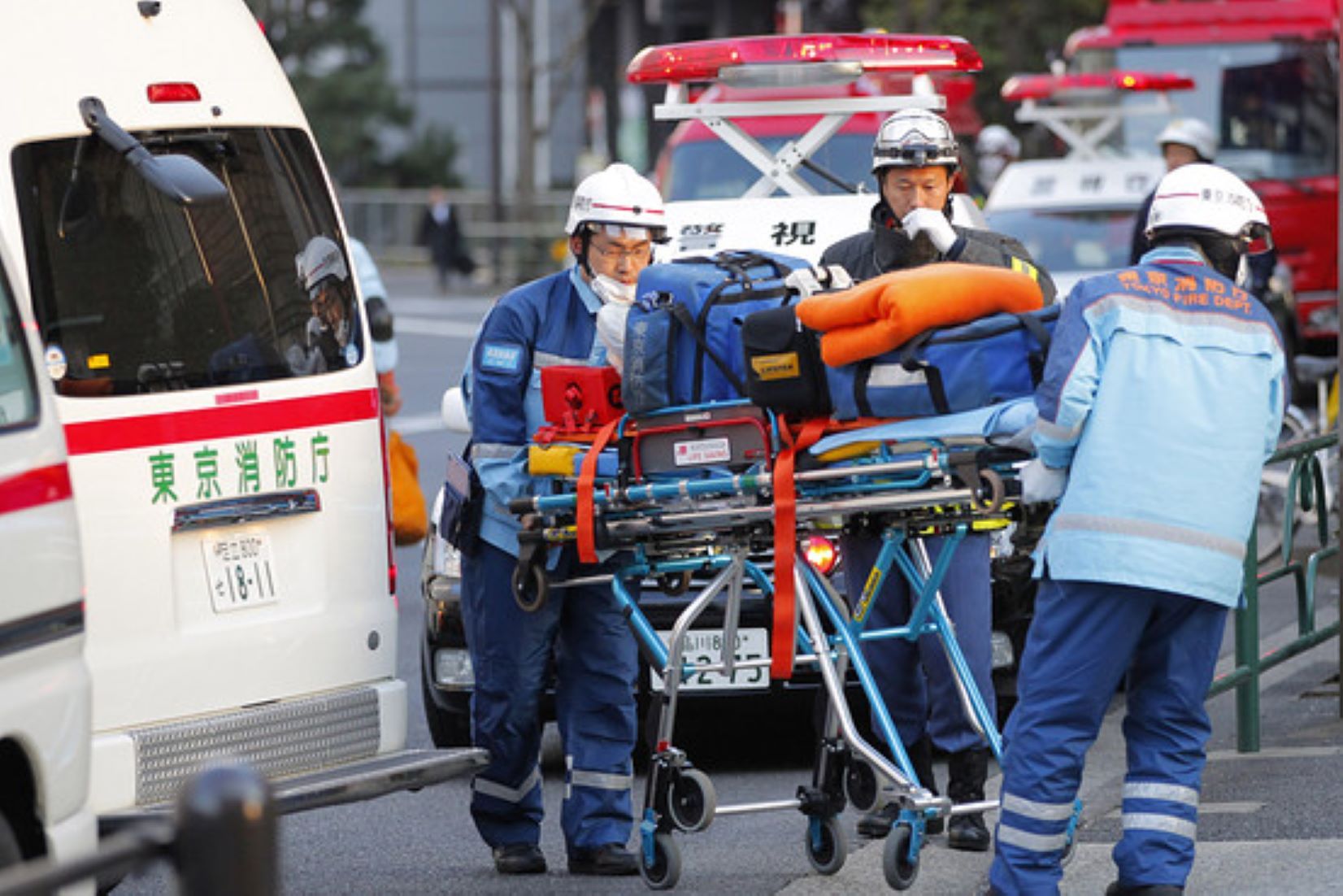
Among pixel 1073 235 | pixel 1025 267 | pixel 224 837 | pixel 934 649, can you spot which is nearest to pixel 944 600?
pixel 934 649

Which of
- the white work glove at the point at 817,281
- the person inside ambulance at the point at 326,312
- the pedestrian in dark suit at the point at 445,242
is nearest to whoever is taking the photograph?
the white work glove at the point at 817,281

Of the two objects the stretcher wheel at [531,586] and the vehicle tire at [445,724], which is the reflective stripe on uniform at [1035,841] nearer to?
the stretcher wheel at [531,586]

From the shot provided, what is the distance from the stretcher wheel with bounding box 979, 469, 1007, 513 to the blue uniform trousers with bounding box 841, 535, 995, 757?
1.01 metres

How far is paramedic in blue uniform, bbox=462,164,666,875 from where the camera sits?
24.3ft

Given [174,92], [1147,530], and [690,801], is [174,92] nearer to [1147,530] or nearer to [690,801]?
[690,801]

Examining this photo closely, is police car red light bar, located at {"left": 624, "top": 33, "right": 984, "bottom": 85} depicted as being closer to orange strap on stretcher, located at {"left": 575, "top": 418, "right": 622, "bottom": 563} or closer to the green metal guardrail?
the green metal guardrail

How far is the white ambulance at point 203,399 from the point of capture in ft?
21.4

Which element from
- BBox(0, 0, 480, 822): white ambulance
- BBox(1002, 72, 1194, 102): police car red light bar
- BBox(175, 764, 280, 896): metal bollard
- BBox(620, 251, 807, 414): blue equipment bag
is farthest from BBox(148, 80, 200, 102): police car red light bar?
BBox(1002, 72, 1194, 102): police car red light bar

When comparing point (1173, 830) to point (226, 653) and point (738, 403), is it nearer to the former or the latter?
point (738, 403)

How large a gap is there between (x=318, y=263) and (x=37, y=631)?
2014 millimetres

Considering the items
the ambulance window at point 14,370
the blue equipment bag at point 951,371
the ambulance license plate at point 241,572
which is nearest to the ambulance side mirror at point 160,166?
the ambulance license plate at point 241,572

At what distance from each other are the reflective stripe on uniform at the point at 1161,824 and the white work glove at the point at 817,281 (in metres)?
1.48

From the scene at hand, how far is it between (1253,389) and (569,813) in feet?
7.67

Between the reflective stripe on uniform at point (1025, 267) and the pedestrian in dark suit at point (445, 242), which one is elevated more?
the reflective stripe on uniform at point (1025, 267)
